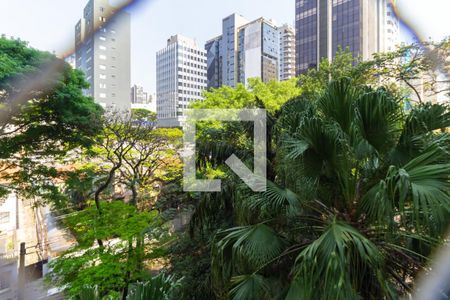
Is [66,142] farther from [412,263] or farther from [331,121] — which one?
[412,263]

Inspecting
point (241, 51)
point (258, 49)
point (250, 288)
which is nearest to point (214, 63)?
point (241, 51)

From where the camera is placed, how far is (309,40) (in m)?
34.0

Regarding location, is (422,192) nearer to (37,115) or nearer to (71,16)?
(37,115)

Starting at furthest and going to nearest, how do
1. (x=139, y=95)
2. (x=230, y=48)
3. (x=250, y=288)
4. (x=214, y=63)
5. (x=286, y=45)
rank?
(x=139, y=95) → (x=286, y=45) → (x=214, y=63) → (x=230, y=48) → (x=250, y=288)

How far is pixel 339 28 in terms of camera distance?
31.2 meters

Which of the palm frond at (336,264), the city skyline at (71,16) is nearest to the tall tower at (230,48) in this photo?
the city skyline at (71,16)

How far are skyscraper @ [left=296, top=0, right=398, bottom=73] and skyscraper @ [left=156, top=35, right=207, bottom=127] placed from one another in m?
17.5

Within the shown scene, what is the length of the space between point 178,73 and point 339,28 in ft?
79.9

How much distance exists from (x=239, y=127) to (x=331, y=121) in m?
2.31

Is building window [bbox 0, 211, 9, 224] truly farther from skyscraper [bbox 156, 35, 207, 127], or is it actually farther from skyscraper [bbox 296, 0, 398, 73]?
skyscraper [bbox 156, 35, 207, 127]

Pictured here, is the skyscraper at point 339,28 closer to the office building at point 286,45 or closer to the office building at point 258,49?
the office building at point 258,49

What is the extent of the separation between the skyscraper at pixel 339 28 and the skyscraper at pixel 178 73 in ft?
57.3

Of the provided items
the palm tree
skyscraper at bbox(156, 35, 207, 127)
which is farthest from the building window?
skyscraper at bbox(156, 35, 207, 127)

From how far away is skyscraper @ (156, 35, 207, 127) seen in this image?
4347 centimetres
